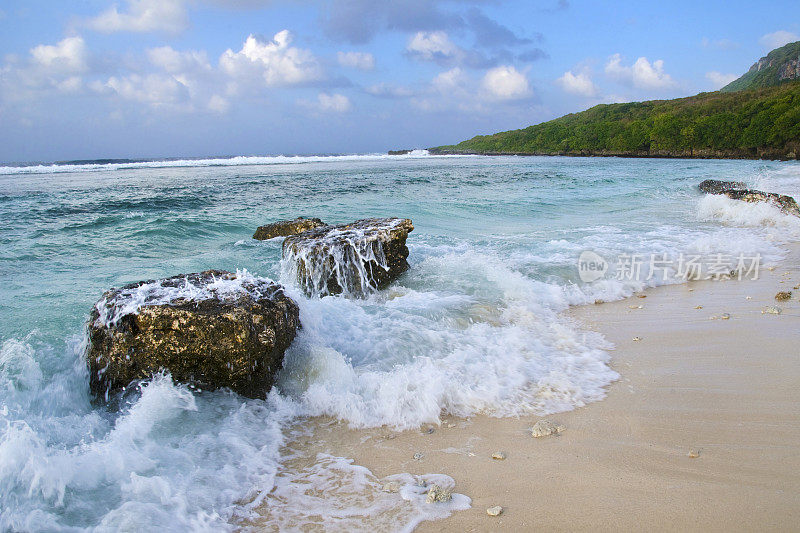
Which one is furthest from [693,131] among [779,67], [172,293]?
[779,67]

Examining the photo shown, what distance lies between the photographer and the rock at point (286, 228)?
8.91 meters

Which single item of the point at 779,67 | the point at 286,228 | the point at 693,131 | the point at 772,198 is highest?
the point at 779,67

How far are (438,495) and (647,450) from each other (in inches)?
50.0

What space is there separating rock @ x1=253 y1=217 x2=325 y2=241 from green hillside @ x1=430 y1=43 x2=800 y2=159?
5868 centimetres

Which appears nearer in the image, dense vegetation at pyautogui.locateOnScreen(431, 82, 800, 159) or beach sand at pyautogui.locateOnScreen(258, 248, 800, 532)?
beach sand at pyautogui.locateOnScreen(258, 248, 800, 532)

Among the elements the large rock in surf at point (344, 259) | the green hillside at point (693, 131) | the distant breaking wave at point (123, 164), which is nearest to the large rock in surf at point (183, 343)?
the large rock in surf at point (344, 259)

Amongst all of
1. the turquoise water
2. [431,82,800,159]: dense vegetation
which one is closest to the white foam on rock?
the turquoise water

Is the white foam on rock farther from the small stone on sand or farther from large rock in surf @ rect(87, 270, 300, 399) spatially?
the small stone on sand

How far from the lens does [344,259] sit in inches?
226

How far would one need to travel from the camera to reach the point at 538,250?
829 cm

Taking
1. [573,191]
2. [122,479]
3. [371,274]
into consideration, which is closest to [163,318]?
[122,479]

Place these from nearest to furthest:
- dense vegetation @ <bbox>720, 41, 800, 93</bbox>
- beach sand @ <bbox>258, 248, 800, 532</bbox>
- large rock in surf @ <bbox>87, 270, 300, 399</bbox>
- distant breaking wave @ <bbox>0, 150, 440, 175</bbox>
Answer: beach sand @ <bbox>258, 248, 800, 532</bbox>, large rock in surf @ <bbox>87, 270, 300, 399</bbox>, distant breaking wave @ <bbox>0, 150, 440, 175</bbox>, dense vegetation @ <bbox>720, 41, 800, 93</bbox>

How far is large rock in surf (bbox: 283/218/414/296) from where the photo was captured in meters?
5.71

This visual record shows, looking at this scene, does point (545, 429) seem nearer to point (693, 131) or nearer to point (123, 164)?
point (123, 164)
